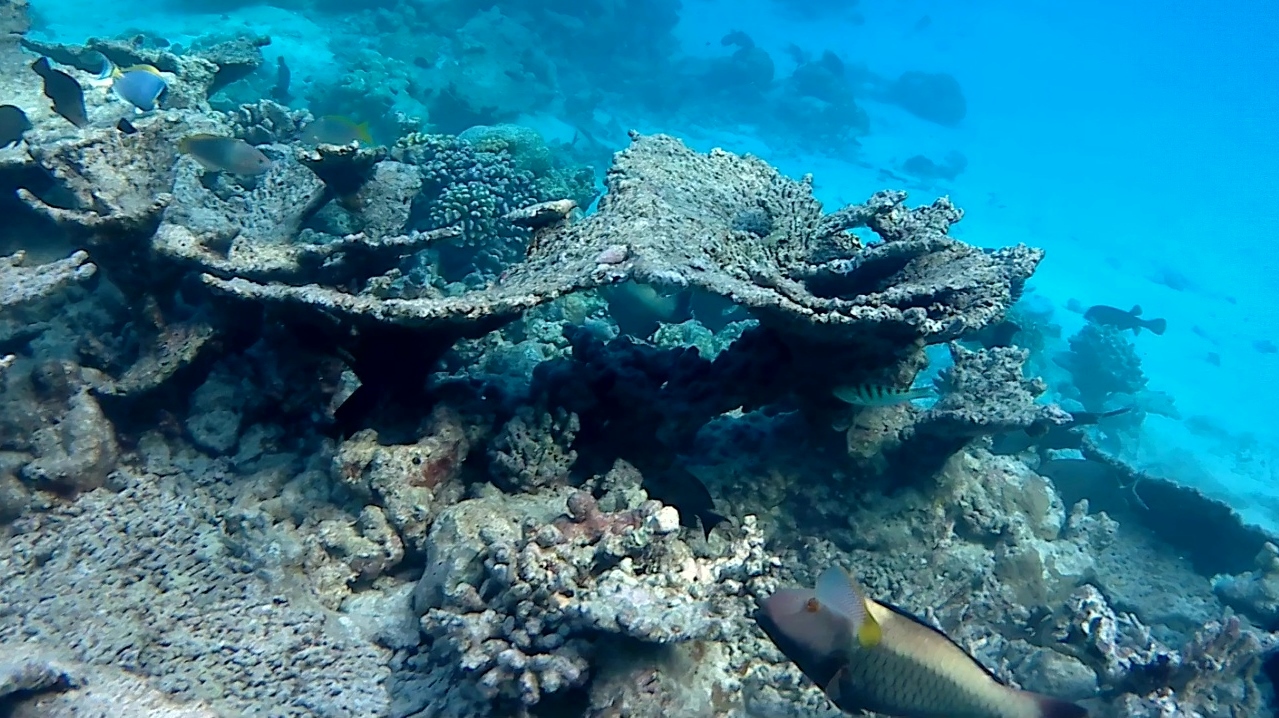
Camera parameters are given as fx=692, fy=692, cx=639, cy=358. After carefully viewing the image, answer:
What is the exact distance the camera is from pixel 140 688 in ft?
8.79

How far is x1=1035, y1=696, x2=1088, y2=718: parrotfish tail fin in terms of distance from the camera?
2324mm

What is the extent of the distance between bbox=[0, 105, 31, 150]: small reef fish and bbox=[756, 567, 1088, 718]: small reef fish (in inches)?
246

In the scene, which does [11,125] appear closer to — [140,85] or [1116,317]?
[140,85]

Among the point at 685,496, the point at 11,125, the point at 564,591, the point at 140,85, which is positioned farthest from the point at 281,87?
the point at 564,591

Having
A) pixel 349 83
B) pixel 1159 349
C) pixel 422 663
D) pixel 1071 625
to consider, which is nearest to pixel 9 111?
pixel 422 663

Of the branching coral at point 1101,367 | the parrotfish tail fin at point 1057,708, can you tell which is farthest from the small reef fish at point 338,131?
the branching coral at point 1101,367

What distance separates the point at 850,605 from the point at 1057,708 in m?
0.83

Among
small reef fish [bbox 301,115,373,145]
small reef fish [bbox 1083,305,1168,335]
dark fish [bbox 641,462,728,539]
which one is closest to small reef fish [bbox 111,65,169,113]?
small reef fish [bbox 301,115,373,145]

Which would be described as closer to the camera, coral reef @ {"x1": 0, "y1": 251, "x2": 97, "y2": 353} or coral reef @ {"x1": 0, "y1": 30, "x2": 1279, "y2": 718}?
coral reef @ {"x1": 0, "y1": 30, "x2": 1279, "y2": 718}

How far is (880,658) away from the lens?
233 cm

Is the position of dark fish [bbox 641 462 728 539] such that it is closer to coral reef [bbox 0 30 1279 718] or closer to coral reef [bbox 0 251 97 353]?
coral reef [bbox 0 30 1279 718]

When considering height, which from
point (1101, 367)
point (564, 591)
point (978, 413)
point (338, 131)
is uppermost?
point (1101, 367)

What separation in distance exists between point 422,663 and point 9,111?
17.5 ft

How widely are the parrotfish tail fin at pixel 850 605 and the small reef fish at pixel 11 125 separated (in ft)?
20.8
